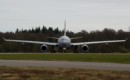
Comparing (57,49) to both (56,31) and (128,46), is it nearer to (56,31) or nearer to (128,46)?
(128,46)

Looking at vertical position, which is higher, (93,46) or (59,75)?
(59,75)

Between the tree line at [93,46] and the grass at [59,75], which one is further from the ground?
the grass at [59,75]

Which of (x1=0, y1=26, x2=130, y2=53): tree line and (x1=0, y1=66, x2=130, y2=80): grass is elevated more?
(x1=0, y1=66, x2=130, y2=80): grass

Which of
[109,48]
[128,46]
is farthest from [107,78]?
[128,46]

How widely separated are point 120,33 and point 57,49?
62696mm

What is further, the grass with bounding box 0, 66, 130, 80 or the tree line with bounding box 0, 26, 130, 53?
the tree line with bounding box 0, 26, 130, 53

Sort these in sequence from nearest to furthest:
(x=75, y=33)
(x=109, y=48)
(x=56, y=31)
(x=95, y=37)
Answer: (x=109, y=48)
(x=95, y=37)
(x=75, y=33)
(x=56, y=31)

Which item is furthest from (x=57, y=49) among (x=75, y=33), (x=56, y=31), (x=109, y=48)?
(x=56, y=31)

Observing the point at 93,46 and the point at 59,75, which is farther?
the point at 93,46

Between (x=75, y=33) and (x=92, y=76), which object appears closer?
(x=92, y=76)

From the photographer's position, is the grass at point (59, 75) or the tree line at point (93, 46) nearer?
the grass at point (59, 75)

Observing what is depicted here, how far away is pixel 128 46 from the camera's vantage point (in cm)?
12106

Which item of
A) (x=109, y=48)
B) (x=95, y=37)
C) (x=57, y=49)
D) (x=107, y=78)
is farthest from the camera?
(x=95, y=37)

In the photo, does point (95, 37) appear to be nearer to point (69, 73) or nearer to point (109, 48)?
point (109, 48)
